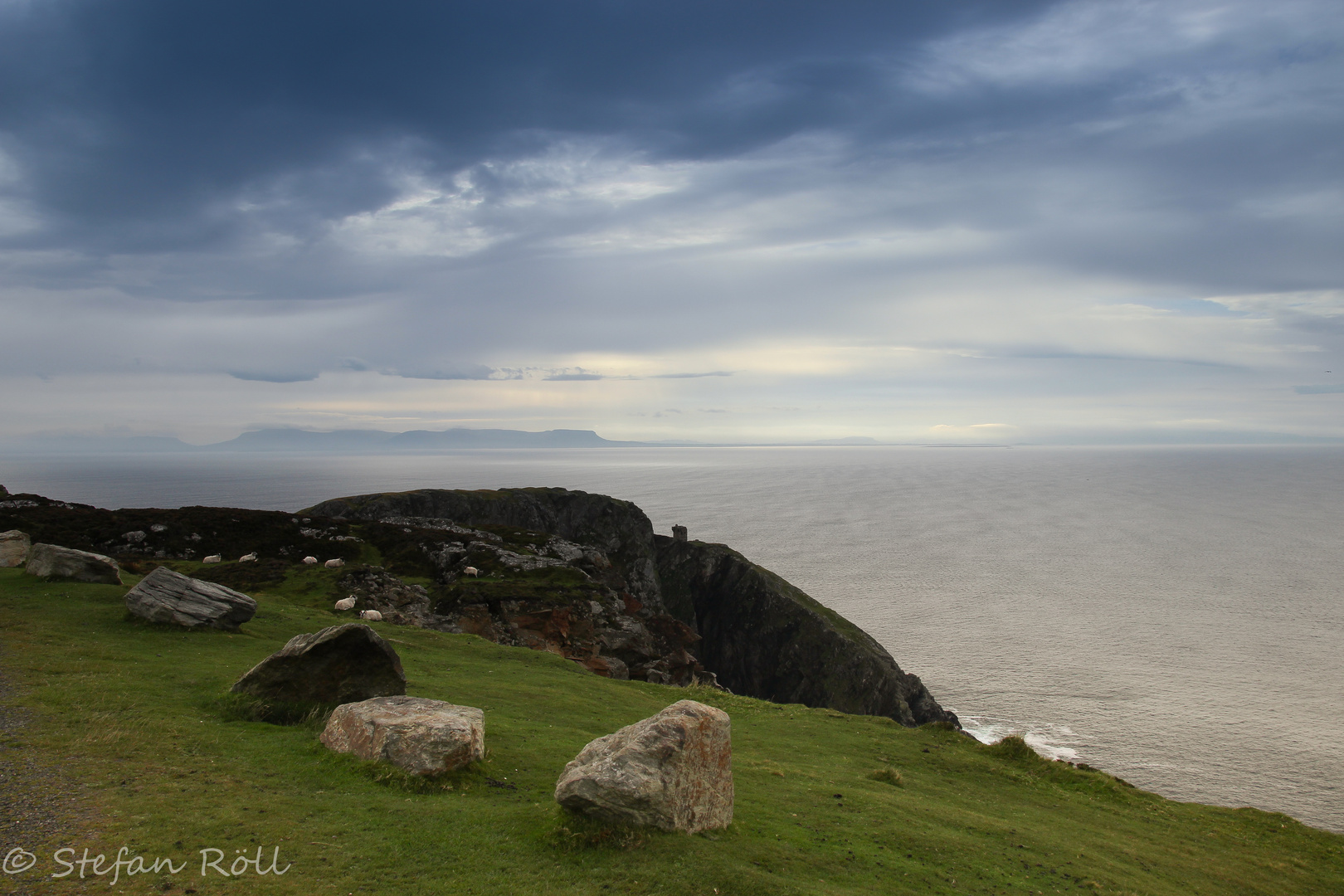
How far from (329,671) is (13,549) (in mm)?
26648

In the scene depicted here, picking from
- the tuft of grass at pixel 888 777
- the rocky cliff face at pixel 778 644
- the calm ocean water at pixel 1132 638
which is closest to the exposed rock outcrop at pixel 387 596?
the tuft of grass at pixel 888 777

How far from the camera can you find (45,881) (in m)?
10.2

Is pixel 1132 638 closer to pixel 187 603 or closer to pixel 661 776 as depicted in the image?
pixel 661 776

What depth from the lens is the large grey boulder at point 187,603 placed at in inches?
1079

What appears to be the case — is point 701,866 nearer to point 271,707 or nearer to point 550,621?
point 271,707

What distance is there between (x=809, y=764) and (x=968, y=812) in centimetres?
548

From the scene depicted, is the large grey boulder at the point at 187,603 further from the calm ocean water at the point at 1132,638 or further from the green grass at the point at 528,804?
the calm ocean water at the point at 1132,638

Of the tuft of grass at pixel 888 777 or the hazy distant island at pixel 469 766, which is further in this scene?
the tuft of grass at pixel 888 777

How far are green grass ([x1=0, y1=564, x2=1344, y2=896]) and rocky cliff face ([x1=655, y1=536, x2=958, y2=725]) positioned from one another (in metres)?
41.3

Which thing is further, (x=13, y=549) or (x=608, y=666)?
(x=608, y=666)

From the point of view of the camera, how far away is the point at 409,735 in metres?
A: 16.2

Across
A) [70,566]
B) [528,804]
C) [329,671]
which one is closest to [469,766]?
[528,804]

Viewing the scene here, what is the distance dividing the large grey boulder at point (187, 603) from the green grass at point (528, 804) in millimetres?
719

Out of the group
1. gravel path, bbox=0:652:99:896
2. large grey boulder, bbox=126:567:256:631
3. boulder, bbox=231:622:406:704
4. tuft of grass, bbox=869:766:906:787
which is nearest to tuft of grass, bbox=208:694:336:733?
boulder, bbox=231:622:406:704
